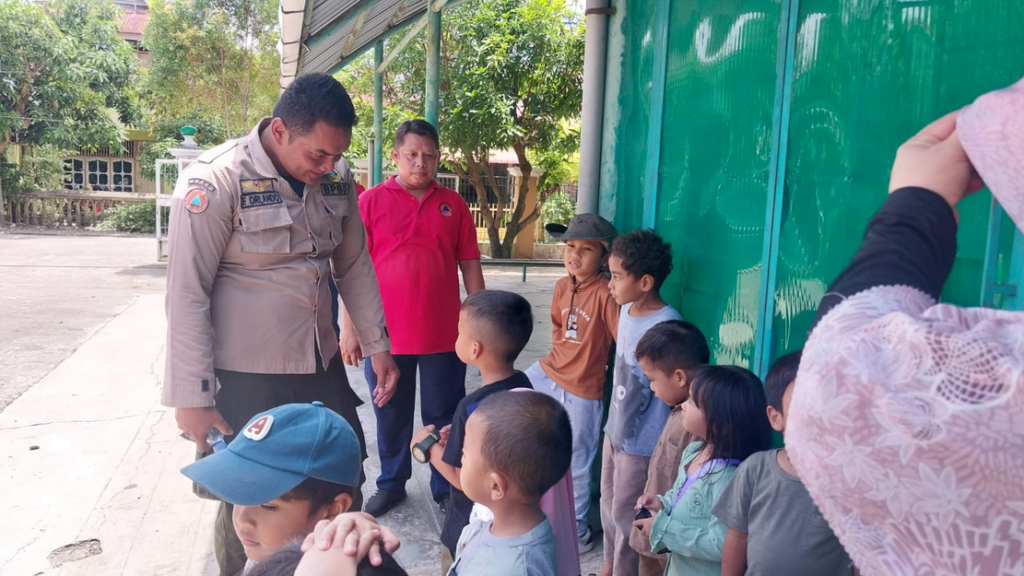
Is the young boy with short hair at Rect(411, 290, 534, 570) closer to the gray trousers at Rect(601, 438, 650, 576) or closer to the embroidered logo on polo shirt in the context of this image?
the gray trousers at Rect(601, 438, 650, 576)

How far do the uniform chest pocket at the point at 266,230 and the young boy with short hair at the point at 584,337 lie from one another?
1.19m

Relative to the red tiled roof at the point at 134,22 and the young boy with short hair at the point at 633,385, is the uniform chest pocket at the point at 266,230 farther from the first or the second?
the red tiled roof at the point at 134,22

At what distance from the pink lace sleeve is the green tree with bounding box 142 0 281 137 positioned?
1975 cm

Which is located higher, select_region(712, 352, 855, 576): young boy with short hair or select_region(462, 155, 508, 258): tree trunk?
select_region(462, 155, 508, 258): tree trunk

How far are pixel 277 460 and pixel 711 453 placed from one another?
115 centimetres

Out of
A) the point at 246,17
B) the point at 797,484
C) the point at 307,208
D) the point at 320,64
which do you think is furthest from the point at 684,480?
the point at 246,17

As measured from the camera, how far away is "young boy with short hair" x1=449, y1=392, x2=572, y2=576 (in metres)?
1.69

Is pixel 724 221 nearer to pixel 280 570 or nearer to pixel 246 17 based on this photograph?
pixel 280 570

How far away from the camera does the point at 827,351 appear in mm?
763

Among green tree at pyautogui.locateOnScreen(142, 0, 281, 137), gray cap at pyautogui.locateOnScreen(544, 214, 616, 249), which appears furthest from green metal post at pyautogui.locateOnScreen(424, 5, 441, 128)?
green tree at pyautogui.locateOnScreen(142, 0, 281, 137)

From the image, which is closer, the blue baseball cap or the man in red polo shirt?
the blue baseball cap

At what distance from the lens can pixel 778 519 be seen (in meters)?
1.79

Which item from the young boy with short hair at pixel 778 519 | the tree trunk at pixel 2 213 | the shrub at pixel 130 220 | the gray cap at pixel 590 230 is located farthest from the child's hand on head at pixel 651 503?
the tree trunk at pixel 2 213

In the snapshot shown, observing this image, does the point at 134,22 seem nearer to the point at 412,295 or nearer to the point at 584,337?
the point at 412,295
